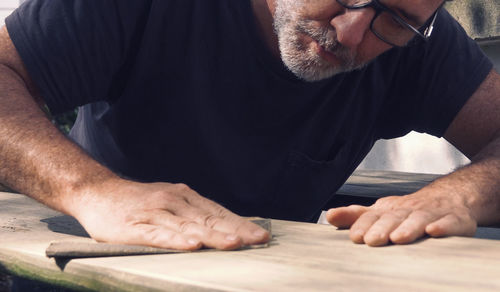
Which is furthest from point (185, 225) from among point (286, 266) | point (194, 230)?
point (286, 266)

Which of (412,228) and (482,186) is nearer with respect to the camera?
(412,228)

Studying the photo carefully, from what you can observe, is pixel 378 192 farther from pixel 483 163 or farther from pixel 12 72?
pixel 12 72

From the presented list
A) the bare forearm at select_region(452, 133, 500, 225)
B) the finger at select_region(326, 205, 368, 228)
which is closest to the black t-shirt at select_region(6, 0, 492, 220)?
the bare forearm at select_region(452, 133, 500, 225)

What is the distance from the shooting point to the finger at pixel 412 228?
1250 millimetres

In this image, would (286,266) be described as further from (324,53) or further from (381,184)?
(381,184)

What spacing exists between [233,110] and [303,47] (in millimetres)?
327

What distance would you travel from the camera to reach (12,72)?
1661 millimetres

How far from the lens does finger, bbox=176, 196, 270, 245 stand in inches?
47.5

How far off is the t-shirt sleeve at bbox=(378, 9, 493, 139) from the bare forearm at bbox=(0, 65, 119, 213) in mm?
1219

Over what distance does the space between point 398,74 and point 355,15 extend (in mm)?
622

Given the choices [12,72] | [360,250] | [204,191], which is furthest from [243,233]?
[204,191]

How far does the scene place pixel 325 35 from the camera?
5.95ft

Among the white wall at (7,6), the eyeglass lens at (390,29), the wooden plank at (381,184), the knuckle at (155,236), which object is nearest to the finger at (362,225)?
the knuckle at (155,236)

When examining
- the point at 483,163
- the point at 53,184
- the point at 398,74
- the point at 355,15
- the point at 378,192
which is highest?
the point at 355,15
